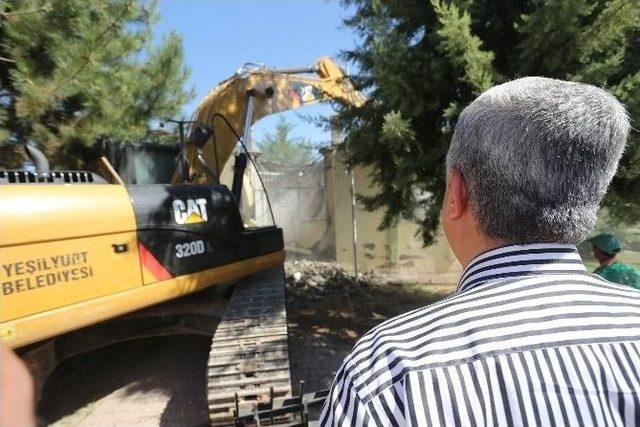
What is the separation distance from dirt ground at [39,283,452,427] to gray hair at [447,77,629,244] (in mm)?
3425

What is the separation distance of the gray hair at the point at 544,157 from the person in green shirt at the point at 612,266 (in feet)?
9.92

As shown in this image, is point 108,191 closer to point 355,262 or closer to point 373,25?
point 373,25

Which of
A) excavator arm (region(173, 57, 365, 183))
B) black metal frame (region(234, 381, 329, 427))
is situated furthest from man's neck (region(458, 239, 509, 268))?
excavator arm (region(173, 57, 365, 183))

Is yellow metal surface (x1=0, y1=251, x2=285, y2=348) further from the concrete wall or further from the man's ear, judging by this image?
the concrete wall

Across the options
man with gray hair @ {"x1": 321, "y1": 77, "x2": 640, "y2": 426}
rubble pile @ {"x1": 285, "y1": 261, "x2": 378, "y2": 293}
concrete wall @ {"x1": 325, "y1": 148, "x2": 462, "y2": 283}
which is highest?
man with gray hair @ {"x1": 321, "y1": 77, "x2": 640, "y2": 426}

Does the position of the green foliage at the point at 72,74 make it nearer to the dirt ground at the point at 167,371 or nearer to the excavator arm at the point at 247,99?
the excavator arm at the point at 247,99

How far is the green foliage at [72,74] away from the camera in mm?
4559

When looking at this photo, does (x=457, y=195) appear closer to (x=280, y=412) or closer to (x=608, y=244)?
(x=280, y=412)

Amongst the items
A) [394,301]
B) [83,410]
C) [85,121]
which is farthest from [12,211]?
[394,301]

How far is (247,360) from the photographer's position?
321cm

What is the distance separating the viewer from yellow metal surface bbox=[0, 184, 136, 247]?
2.85m

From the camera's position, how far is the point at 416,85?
467 centimetres

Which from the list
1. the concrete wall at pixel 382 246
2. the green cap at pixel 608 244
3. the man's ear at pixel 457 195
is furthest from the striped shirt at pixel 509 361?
the concrete wall at pixel 382 246

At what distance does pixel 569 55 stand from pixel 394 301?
4.18 meters
